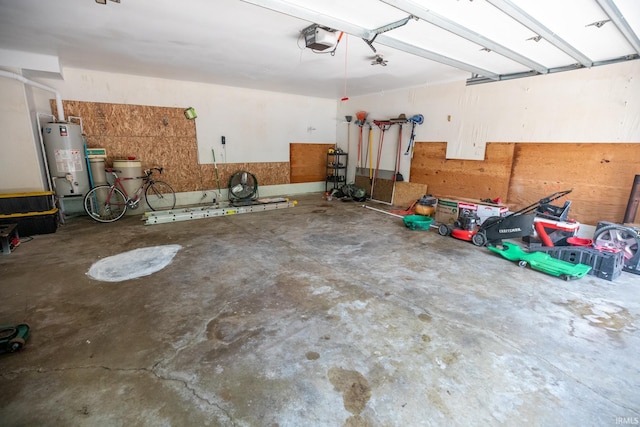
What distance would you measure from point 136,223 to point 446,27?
5532 mm

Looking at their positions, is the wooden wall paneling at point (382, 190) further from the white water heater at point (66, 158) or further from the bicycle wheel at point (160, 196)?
the white water heater at point (66, 158)

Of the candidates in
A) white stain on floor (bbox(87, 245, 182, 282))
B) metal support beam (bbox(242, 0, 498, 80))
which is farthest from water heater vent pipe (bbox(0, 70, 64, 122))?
metal support beam (bbox(242, 0, 498, 80))

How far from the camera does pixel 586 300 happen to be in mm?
2846

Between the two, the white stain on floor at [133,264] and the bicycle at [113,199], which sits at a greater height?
the bicycle at [113,199]

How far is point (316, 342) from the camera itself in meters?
2.17

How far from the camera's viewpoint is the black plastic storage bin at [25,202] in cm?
415

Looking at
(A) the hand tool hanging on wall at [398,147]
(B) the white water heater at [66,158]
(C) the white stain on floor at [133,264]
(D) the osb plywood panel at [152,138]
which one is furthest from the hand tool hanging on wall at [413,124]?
(B) the white water heater at [66,158]

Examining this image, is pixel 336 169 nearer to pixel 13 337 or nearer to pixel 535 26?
pixel 535 26

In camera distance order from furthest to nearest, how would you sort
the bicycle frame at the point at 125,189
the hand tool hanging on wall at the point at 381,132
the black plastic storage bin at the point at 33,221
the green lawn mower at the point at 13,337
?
the hand tool hanging on wall at the point at 381,132 → the bicycle frame at the point at 125,189 → the black plastic storage bin at the point at 33,221 → the green lawn mower at the point at 13,337

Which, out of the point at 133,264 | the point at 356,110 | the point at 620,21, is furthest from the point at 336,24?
the point at 356,110

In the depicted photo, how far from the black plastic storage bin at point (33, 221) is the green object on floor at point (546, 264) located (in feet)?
21.8

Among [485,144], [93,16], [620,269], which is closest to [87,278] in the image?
[93,16]

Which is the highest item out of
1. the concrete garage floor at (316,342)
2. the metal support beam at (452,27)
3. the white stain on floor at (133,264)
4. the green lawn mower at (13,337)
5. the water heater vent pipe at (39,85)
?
the metal support beam at (452,27)

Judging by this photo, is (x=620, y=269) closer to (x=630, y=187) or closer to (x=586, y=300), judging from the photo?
(x=586, y=300)
